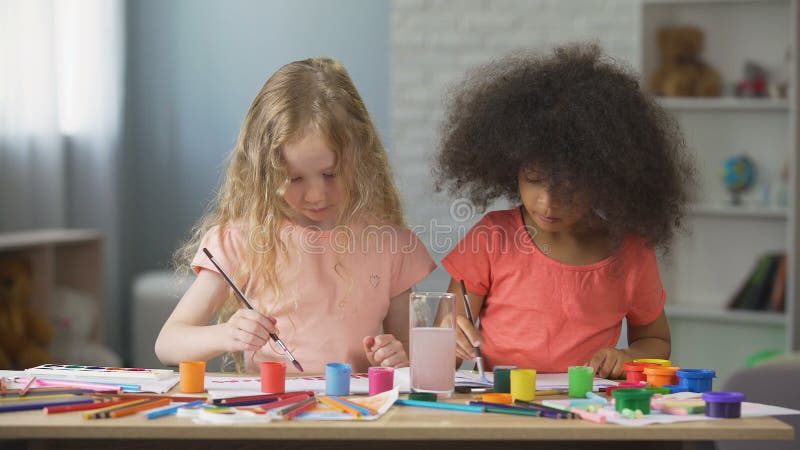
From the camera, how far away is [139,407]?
120cm

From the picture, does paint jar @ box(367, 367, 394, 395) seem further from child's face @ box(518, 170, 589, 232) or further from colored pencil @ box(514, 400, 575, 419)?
child's face @ box(518, 170, 589, 232)

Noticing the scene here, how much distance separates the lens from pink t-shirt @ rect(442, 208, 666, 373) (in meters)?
1.63

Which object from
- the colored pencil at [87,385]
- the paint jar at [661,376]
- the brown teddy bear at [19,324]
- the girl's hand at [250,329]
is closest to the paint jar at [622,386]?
the paint jar at [661,376]

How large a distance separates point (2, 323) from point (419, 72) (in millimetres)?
1980

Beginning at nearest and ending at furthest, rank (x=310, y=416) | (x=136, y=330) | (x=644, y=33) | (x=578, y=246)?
1. (x=310, y=416)
2. (x=578, y=246)
3. (x=644, y=33)
4. (x=136, y=330)

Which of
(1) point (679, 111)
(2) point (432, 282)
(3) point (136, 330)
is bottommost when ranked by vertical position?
(3) point (136, 330)

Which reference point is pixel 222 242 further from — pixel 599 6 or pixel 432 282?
pixel 599 6

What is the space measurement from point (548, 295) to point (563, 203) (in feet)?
0.66

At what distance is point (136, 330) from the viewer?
4.08 meters

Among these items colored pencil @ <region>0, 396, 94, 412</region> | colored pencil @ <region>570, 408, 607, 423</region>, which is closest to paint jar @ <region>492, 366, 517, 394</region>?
colored pencil @ <region>570, 408, 607, 423</region>

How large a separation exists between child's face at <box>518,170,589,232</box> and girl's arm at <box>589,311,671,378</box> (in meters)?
0.21

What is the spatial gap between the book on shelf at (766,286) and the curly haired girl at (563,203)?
2.21 m

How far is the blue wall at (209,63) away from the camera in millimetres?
4367

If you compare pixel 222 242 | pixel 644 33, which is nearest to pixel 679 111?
pixel 644 33
